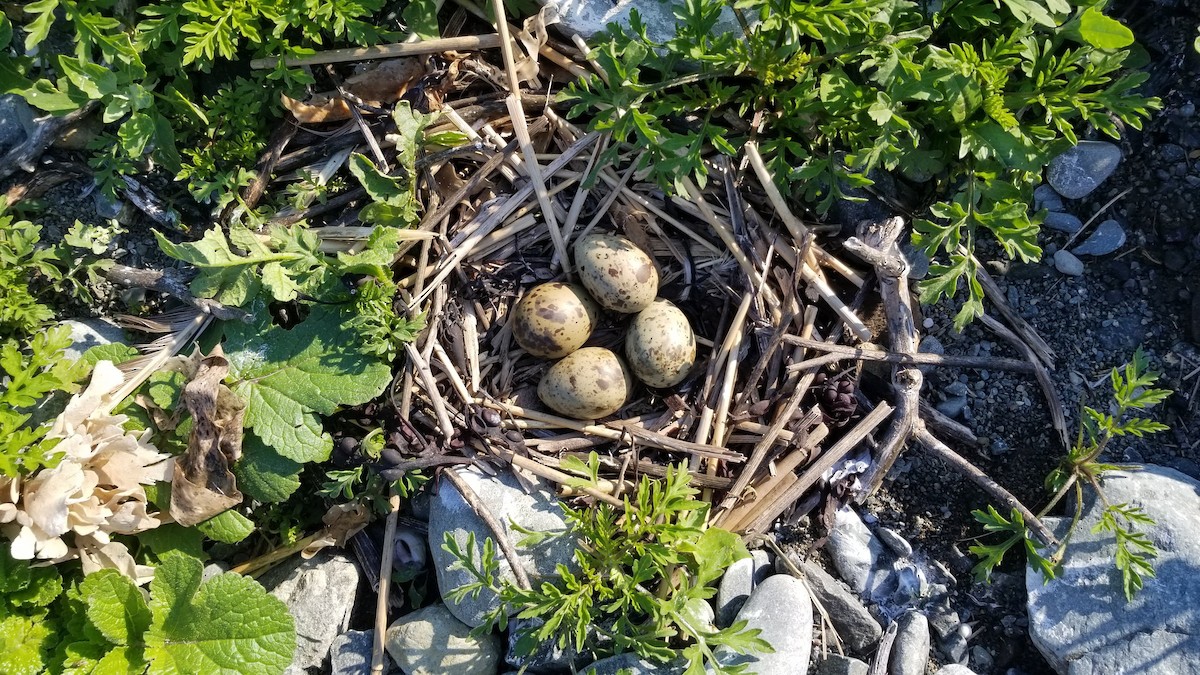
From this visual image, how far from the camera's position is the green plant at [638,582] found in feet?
9.48

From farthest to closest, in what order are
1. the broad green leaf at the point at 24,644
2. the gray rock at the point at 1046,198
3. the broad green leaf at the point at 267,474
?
the gray rock at the point at 1046,198 < the broad green leaf at the point at 267,474 < the broad green leaf at the point at 24,644

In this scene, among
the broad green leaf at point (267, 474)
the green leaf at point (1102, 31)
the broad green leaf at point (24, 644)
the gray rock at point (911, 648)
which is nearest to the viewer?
the green leaf at point (1102, 31)

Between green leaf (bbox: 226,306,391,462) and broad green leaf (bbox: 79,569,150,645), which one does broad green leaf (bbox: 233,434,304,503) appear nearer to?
green leaf (bbox: 226,306,391,462)

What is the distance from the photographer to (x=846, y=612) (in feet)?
10.4

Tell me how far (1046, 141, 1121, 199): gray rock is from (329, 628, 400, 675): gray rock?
129 inches

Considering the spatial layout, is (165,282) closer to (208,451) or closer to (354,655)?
(208,451)

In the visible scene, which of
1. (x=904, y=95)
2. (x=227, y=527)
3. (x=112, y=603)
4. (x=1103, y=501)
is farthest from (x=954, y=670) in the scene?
(x=112, y=603)

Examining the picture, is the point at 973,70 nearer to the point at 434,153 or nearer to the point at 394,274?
the point at 434,153

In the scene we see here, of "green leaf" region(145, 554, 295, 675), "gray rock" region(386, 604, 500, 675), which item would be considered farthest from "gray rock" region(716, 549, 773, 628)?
"green leaf" region(145, 554, 295, 675)

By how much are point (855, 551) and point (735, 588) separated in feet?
1.61

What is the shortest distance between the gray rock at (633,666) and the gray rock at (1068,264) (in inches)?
85.1

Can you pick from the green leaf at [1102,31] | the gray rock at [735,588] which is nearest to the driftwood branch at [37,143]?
the gray rock at [735,588]

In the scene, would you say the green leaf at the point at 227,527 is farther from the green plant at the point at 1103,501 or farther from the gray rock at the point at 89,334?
the green plant at the point at 1103,501

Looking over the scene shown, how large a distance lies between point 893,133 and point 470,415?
1.93 metres
